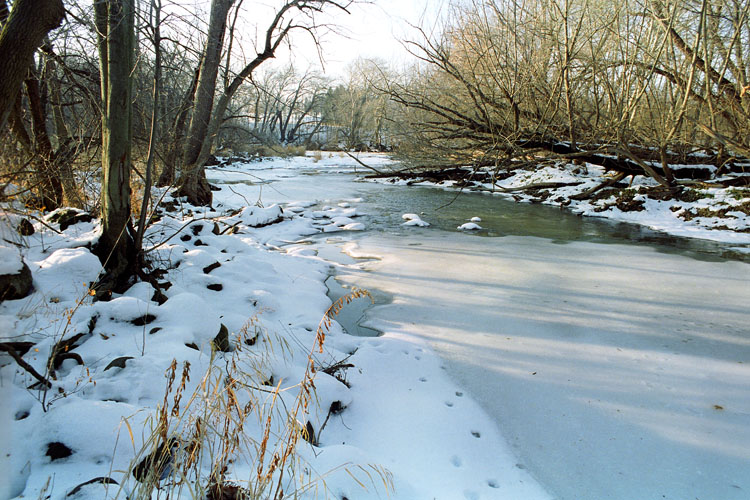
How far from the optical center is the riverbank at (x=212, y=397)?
65.2 inches

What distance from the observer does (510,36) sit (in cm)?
558

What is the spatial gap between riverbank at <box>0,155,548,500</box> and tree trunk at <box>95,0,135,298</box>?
6.7 inches

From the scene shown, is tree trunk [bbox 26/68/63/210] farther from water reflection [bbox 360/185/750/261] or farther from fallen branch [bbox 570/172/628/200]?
fallen branch [bbox 570/172/628/200]

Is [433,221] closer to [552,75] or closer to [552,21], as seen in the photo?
[552,75]

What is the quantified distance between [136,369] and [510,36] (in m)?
5.77

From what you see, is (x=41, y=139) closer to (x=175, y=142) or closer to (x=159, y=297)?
(x=175, y=142)

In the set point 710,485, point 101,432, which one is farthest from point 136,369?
point 710,485

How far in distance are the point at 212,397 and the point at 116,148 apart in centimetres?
253

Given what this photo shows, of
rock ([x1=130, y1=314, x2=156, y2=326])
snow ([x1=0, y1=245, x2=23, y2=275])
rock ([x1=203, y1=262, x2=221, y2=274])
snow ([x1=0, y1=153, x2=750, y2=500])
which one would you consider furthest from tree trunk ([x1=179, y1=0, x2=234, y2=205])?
rock ([x1=130, y1=314, x2=156, y2=326])

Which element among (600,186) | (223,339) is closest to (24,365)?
(223,339)

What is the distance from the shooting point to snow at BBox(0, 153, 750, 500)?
1891 mm

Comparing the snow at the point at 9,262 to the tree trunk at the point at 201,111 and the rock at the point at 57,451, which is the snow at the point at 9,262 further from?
the tree trunk at the point at 201,111

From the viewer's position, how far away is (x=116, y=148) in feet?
11.1

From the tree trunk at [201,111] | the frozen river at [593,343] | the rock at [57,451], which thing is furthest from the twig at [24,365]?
the tree trunk at [201,111]
